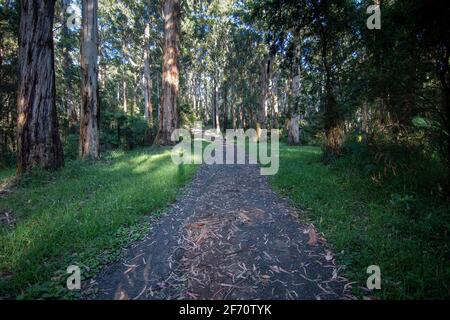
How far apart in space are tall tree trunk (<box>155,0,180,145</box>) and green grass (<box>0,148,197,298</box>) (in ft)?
27.6

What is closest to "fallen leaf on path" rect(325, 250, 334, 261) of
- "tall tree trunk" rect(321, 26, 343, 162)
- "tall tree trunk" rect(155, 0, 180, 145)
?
"tall tree trunk" rect(321, 26, 343, 162)

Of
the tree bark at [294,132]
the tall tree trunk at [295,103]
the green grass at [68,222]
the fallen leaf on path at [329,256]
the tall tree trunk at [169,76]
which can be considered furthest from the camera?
the tree bark at [294,132]

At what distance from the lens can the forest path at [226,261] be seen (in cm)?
255

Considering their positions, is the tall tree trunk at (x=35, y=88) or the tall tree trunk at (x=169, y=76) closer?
the tall tree trunk at (x=35, y=88)

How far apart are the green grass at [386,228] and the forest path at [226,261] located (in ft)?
1.24

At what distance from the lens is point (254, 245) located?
11.5ft

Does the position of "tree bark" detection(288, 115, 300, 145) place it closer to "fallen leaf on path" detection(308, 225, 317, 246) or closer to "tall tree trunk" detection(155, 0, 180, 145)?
"tall tree trunk" detection(155, 0, 180, 145)

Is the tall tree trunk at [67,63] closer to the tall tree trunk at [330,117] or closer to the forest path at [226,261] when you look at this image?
the forest path at [226,261]

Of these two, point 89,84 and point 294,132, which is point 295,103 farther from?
point 294,132

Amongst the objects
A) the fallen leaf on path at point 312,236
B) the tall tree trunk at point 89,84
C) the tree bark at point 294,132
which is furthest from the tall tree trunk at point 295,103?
the tall tree trunk at point 89,84

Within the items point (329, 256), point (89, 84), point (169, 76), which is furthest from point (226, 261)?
point (169, 76)

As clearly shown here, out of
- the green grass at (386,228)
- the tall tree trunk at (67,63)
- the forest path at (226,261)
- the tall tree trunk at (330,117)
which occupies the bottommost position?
the forest path at (226,261)

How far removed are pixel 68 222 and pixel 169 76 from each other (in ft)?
43.7

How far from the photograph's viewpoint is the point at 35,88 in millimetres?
6891
